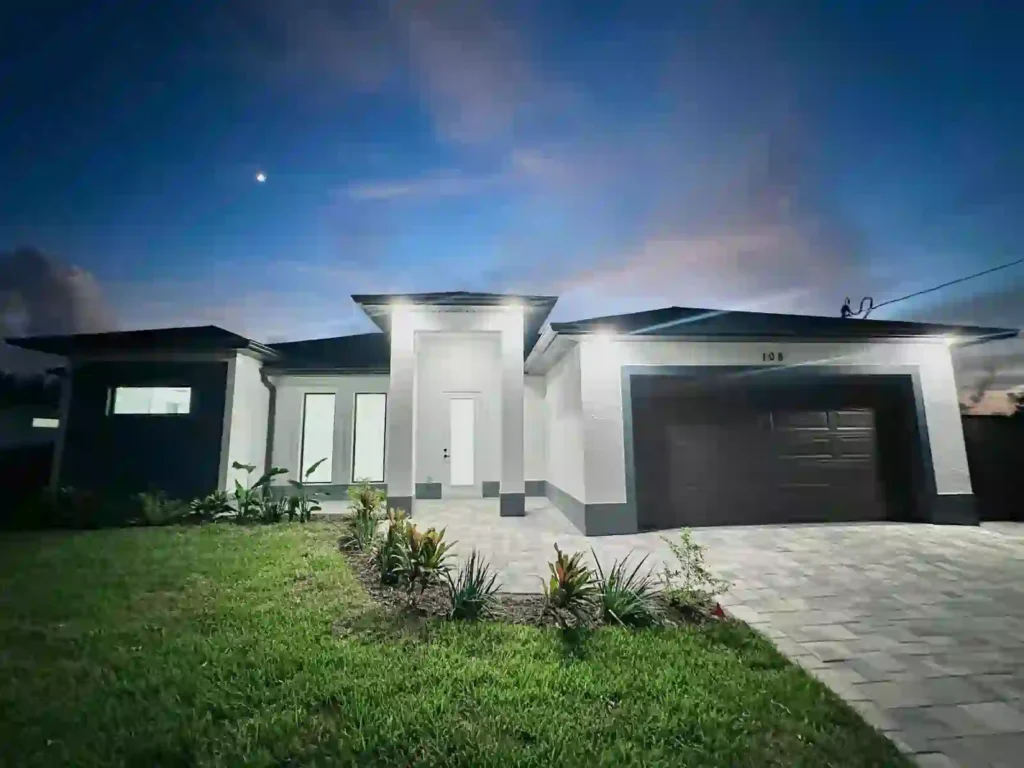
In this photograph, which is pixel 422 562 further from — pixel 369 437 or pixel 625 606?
pixel 369 437

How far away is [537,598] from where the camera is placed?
444 cm

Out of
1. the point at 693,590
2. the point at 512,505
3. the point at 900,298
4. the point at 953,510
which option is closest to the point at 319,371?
the point at 512,505

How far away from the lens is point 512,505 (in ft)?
29.9

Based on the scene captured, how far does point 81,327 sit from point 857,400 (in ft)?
86.1

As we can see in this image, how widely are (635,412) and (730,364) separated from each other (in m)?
2.01

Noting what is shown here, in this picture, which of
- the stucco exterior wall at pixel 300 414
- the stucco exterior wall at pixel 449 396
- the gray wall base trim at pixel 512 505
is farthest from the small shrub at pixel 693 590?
the stucco exterior wall at pixel 300 414

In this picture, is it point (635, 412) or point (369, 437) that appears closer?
point (635, 412)

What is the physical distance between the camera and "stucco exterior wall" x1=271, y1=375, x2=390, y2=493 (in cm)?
1139

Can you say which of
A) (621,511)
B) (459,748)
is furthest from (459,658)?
(621,511)

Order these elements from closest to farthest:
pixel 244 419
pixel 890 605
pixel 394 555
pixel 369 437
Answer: pixel 890 605
pixel 394 555
pixel 244 419
pixel 369 437

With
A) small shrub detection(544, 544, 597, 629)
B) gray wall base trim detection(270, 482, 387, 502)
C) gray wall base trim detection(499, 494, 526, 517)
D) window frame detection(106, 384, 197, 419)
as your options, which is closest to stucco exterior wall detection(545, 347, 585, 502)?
gray wall base trim detection(499, 494, 526, 517)

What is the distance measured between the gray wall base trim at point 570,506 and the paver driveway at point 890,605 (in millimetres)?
237

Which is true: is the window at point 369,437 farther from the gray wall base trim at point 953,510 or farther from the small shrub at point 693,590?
the gray wall base trim at point 953,510

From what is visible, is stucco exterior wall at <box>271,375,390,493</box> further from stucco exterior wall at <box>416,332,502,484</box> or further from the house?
stucco exterior wall at <box>416,332,502,484</box>
